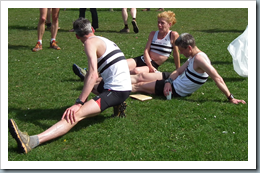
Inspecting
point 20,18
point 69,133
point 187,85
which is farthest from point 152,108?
point 20,18

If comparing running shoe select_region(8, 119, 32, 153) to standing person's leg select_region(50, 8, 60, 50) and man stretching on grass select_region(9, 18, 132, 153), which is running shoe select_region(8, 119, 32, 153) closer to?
man stretching on grass select_region(9, 18, 132, 153)

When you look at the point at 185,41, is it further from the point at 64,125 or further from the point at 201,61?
the point at 64,125

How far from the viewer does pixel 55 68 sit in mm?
8641

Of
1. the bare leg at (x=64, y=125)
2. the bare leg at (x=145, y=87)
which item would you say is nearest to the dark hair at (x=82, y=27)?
the bare leg at (x=64, y=125)

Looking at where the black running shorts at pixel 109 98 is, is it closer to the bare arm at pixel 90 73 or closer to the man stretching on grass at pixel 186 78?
the bare arm at pixel 90 73

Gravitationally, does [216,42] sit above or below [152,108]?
above

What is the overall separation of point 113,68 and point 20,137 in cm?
173

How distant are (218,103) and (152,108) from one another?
1.25m

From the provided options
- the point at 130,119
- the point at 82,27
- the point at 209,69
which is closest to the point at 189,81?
the point at 209,69

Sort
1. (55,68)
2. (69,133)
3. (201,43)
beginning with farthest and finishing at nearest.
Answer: (201,43) < (55,68) < (69,133)

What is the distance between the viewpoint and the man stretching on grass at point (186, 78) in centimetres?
Result: 589

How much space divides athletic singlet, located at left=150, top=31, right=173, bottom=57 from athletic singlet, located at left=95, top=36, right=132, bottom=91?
7.31 ft
